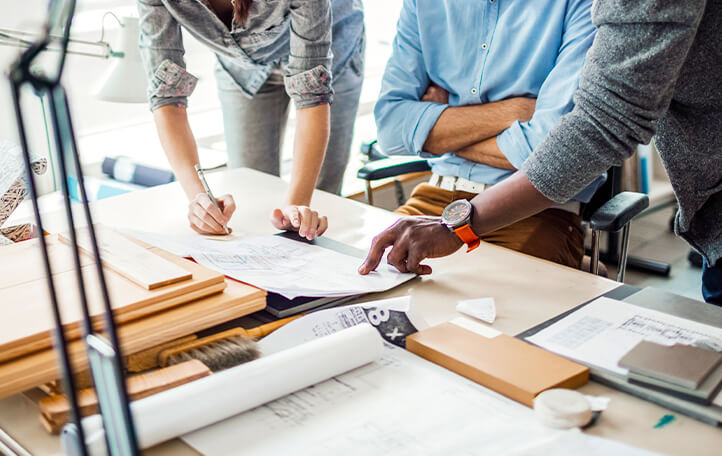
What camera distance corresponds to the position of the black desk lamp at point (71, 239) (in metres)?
0.33

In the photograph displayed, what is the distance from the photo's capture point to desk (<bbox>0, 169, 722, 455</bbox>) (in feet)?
2.22

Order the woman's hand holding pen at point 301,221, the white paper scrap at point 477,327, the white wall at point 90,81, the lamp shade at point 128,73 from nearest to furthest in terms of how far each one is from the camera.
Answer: the white paper scrap at point 477,327 < the woman's hand holding pen at point 301,221 < the lamp shade at point 128,73 < the white wall at point 90,81

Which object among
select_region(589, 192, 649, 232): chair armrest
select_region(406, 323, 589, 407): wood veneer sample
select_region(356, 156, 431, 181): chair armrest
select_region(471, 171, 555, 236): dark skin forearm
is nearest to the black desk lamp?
select_region(406, 323, 589, 407): wood veneer sample

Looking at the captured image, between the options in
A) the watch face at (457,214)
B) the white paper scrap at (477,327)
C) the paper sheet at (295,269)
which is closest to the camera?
the white paper scrap at (477,327)

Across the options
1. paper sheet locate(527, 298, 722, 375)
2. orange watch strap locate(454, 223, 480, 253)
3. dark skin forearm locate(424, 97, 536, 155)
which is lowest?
paper sheet locate(527, 298, 722, 375)

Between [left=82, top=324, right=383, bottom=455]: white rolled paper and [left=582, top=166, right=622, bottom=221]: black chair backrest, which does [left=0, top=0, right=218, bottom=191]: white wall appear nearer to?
[left=582, top=166, right=622, bottom=221]: black chair backrest

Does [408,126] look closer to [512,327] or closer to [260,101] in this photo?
[260,101]

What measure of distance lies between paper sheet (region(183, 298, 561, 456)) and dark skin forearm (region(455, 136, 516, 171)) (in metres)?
0.75

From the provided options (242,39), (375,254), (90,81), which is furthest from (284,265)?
(90,81)

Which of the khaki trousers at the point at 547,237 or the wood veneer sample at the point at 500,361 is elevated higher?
the wood veneer sample at the point at 500,361

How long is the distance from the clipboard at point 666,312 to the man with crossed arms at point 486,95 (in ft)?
1.46

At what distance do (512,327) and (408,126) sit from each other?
0.75 meters

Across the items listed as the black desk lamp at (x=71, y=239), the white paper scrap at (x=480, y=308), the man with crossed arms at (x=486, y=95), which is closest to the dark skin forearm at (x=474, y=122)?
the man with crossed arms at (x=486, y=95)

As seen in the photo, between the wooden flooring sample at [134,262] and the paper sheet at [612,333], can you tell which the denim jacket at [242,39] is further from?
the paper sheet at [612,333]
